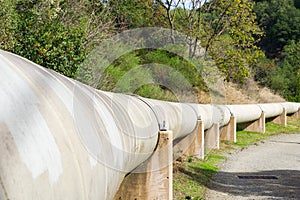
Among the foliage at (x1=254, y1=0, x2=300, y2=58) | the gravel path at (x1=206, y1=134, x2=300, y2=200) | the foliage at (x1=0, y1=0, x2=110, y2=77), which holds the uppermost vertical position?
the foliage at (x1=254, y1=0, x2=300, y2=58)

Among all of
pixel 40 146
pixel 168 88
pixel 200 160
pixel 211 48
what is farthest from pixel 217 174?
pixel 211 48

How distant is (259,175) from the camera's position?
336 inches

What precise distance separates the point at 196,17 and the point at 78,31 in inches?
526

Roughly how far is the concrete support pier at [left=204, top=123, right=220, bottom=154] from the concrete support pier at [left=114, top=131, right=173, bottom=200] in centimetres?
652

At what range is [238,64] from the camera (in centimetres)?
2400

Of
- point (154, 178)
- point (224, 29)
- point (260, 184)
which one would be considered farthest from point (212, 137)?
point (224, 29)

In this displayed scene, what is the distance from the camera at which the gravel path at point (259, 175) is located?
6938 mm

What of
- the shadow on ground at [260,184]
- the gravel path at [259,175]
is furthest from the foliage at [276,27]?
the shadow on ground at [260,184]

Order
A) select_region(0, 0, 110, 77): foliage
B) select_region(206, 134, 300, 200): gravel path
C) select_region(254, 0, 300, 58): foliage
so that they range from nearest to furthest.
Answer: select_region(206, 134, 300, 200): gravel path < select_region(0, 0, 110, 77): foliage < select_region(254, 0, 300, 58): foliage

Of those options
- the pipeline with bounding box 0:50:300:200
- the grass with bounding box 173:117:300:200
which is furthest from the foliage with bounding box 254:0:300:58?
the pipeline with bounding box 0:50:300:200

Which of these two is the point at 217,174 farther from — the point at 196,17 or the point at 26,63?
the point at 196,17

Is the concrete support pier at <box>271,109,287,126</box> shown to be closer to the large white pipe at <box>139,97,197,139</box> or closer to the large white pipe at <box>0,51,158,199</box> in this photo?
the large white pipe at <box>139,97,197,139</box>

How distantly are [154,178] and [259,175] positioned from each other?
12.9 feet

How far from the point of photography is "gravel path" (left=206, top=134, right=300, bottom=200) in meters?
6.94
